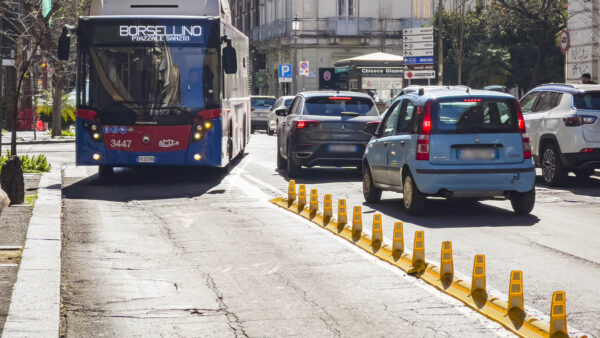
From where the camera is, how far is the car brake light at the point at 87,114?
736 inches

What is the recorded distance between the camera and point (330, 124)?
20188 mm

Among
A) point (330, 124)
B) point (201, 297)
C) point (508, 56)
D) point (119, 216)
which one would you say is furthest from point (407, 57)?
point (201, 297)

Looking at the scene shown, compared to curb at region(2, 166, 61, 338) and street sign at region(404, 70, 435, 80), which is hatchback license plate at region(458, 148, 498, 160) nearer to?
curb at region(2, 166, 61, 338)

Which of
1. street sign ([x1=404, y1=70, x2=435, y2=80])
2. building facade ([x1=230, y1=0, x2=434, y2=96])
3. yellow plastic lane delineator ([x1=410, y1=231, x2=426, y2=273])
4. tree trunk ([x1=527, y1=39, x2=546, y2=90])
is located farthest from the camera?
building facade ([x1=230, y1=0, x2=434, y2=96])

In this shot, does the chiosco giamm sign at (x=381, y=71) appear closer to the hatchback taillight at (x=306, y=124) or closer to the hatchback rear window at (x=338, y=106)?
the hatchback rear window at (x=338, y=106)

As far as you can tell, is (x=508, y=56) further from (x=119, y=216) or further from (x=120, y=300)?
(x=120, y=300)

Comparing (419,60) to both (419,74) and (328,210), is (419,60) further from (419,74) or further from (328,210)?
(328,210)

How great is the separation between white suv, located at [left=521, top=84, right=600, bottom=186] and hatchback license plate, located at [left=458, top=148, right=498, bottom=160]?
4.79 metres

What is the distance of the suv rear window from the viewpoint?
13.7m

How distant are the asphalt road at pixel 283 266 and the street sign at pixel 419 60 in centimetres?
2767

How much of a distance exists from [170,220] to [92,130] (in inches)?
208

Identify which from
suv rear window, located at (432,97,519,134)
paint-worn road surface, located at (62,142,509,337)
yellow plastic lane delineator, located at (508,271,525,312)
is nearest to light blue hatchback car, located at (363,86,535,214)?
suv rear window, located at (432,97,519,134)

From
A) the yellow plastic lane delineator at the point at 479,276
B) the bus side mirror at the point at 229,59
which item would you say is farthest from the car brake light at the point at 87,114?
the yellow plastic lane delineator at the point at 479,276

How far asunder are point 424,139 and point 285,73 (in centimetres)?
4845
